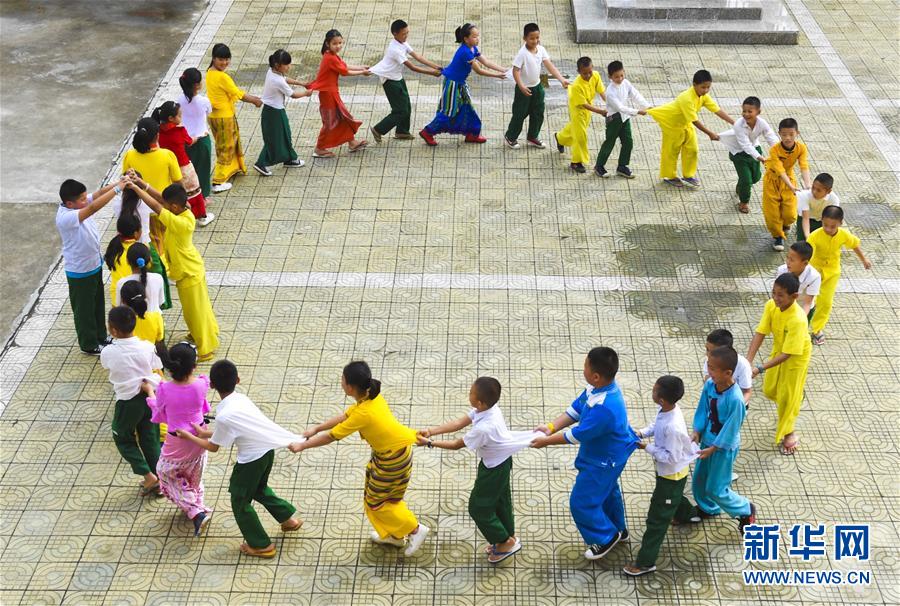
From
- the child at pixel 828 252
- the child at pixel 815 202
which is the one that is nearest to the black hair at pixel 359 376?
the child at pixel 828 252

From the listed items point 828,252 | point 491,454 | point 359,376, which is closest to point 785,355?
point 828,252

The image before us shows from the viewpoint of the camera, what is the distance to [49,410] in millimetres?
7160

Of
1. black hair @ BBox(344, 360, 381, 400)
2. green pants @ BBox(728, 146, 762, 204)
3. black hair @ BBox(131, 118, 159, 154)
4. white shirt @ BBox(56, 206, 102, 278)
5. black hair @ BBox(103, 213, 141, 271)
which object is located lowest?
green pants @ BBox(728, 146, 762, 204)

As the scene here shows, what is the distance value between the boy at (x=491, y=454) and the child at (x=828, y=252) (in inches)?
130

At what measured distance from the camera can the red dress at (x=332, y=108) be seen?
1009 centimetres

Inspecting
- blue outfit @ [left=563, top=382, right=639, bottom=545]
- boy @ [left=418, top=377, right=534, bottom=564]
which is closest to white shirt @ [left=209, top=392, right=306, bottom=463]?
boy @ [left=418, top=377, right=534, bottom=564]

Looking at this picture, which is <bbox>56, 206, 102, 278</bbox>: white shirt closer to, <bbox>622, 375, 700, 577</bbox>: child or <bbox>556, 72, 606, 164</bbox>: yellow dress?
<bbox>622, 375, 700, 577</bbox>: child

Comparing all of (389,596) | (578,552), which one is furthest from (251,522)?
(578,552)

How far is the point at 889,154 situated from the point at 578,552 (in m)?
6.98

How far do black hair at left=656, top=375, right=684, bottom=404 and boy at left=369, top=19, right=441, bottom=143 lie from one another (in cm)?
605

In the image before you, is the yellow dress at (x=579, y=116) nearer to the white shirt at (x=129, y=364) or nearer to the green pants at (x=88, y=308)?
the green pants at (x=88, y=308)

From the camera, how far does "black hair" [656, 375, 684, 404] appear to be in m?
5.27

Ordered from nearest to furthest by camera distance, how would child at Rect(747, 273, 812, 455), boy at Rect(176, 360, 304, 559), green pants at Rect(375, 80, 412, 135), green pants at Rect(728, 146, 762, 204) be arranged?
boy at Rect(176, 360, 304, 559) < child at Rect(747, 273, 812, 455) < green pants at Rect(728, 146, 762, 204) < green pants at Rect(375, 80, 412, 135)

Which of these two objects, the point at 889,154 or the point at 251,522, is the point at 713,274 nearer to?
the point at 889,154
